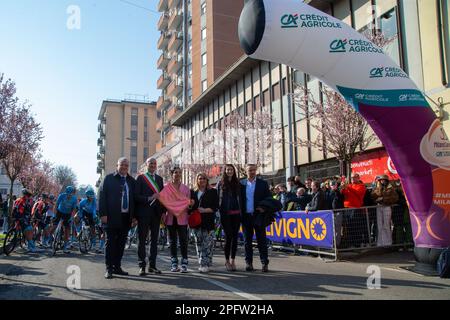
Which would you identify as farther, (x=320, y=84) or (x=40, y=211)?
(x=320, y=84)

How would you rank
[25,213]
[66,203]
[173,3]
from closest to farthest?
1. [66,203]
2. [25,213]
3. [173,3]

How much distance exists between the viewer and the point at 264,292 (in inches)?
229

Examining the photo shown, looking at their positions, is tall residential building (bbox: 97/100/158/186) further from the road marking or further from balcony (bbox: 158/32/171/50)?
the road marking

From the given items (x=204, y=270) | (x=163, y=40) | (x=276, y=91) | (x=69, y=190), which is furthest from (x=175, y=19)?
(x=204, y=270)

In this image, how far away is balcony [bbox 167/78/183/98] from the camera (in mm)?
53866

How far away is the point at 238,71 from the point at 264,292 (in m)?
26.3

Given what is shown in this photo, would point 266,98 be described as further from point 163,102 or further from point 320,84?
point 163,102

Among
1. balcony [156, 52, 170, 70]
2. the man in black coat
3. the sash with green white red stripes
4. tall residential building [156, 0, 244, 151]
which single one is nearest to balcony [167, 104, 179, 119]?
tall residential building [156, 0, 244, 151]

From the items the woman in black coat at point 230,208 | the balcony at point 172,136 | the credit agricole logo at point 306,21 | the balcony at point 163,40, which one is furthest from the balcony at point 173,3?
the woman in black coat at point 230,208

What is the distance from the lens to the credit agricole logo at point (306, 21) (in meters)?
7.18

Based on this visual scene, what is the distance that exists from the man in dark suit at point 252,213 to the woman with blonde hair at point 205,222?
1.95 ft

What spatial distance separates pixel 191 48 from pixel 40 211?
38.7 meters

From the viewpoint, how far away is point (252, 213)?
320 inches

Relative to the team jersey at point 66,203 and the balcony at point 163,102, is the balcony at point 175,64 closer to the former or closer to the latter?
the balcony at point 163,102
